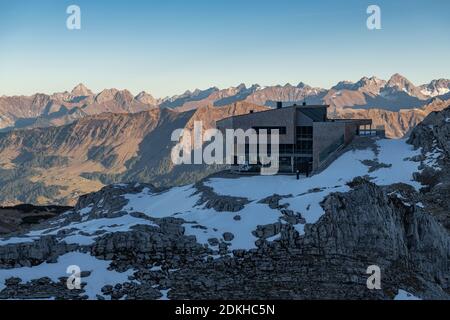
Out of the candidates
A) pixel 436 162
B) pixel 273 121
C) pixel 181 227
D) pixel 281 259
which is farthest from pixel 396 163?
pixel 181 227

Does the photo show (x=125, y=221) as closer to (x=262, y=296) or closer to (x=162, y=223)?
(x=162, y=223)

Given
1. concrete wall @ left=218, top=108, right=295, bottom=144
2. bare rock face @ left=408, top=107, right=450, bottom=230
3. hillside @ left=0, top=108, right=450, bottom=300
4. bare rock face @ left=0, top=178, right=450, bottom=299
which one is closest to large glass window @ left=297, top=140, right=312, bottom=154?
concrete wall @ left=218, top=108, right=295, bottom=144

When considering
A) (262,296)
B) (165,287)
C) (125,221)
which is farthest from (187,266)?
(125,221)

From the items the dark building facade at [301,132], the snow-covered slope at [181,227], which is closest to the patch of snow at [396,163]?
the snow-covered slope at [181,227]

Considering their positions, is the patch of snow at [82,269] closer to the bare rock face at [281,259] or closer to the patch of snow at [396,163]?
the bare rock face at [281,259]

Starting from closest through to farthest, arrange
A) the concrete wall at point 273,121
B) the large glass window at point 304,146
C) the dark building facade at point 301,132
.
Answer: the dark building facade at point 301,132, the concrete wall at point 273,121, the large glass window at point 304,146
